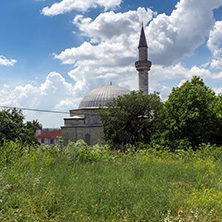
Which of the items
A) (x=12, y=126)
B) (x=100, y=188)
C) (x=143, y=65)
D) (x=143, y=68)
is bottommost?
(x=100, y=188)

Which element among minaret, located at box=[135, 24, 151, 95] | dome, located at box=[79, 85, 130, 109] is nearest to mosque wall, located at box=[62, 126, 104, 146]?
dome, located at box=[79, 85, 130, 109]

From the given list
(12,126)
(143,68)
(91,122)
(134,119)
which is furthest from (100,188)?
(143,68)

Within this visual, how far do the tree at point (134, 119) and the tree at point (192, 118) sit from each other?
1.43m

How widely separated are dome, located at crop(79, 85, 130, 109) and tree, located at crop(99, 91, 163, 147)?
13004mm

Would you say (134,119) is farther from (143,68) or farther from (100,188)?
(100,188)

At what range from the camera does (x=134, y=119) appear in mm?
16484

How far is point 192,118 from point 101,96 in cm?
1898

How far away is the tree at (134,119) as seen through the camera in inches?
634

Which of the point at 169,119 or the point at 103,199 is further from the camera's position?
the point at 169,119

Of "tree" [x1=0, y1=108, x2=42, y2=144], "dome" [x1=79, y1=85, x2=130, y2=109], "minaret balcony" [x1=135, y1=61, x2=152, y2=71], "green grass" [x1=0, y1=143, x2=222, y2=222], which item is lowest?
"green grass" [x1=0, y1=143, x2=222, y2=222]

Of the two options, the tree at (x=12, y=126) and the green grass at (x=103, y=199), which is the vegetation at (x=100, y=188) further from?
the tree at (x=12, y=126)

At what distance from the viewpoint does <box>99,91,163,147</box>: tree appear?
1609 cm

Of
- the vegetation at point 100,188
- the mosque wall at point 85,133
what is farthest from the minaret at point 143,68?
the vegetation at point 100,188

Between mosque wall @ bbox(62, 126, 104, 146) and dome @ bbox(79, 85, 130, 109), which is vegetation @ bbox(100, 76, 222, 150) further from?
dome @ bbox(79, 85, 130, 109)
